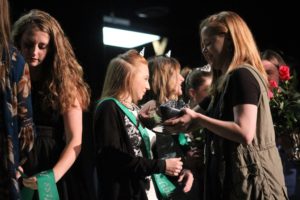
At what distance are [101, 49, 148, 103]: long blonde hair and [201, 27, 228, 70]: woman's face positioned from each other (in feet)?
1.77

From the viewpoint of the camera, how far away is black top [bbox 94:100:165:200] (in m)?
1.93

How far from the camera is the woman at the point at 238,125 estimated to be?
5.06ft

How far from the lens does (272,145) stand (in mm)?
1615

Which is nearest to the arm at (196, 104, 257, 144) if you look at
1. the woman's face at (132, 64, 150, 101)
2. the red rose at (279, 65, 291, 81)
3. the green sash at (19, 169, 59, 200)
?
the green sash at (19, 169, 59, 200)

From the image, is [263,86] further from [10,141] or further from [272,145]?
[10,141]

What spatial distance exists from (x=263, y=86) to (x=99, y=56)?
2.34m

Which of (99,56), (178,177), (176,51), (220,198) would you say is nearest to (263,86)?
(220,198)

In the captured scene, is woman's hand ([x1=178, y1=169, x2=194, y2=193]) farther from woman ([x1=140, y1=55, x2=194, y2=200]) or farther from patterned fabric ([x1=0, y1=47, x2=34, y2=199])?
patterned fabric ([x1=0, y1=47, x2=34, y2=199])

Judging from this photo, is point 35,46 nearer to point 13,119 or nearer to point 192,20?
point 13,119

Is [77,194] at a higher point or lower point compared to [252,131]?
lower

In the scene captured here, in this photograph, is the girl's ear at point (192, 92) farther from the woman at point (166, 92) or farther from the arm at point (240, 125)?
the arm at point (240, 125)

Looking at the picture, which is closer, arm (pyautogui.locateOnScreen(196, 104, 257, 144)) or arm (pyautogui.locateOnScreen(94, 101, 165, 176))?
arm (pyautogui.locateOnScreen(196, 104, 257, 144))

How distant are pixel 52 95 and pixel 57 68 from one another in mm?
127

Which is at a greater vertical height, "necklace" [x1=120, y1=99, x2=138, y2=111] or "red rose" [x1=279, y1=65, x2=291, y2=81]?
"red rose" [x1=279, y1=65, x2=291, y2=81]
